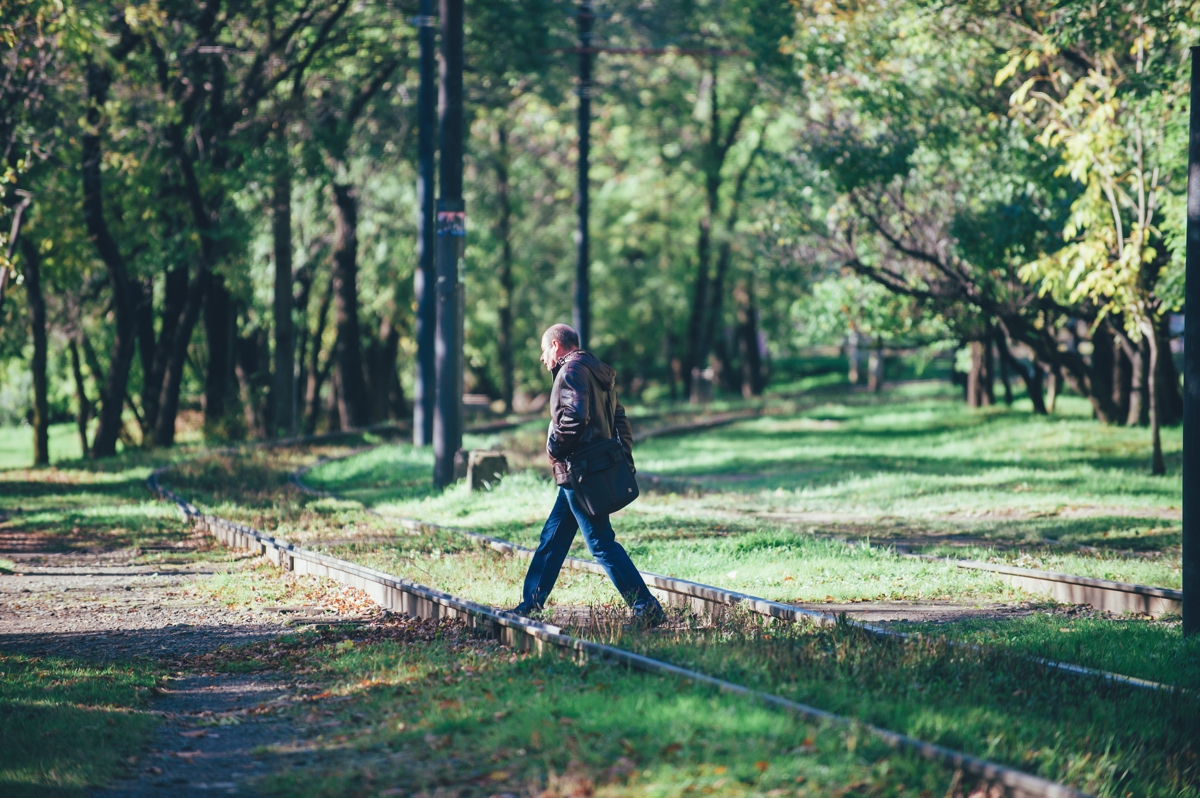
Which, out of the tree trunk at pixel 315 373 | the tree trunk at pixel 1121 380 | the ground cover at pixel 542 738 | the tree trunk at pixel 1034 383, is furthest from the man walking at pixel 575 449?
the tree trunk at pixel 315 373

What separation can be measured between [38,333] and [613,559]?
21.4 m

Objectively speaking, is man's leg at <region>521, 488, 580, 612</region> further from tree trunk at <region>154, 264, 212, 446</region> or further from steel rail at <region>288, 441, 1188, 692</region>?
tree trunk at <region>154, 264, 212, 446</region>

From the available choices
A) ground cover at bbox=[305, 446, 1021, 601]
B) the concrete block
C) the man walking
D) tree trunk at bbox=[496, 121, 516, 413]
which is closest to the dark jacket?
the man walking

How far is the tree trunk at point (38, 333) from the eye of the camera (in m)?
22.3

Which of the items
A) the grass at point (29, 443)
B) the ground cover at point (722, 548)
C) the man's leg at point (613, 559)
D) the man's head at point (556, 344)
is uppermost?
the man's head at point (556, 344)

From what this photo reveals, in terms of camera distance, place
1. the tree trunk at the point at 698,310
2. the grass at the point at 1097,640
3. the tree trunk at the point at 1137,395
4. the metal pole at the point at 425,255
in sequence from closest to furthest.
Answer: the grass at the point at 1097,640 → the metal pole at the point at 425,255 → the tree trunk at the point at 1137,395 → the tree trunk at the point at 698,310

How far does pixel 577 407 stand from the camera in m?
7.32

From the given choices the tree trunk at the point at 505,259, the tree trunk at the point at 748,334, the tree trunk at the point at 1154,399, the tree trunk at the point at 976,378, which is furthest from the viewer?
the tree trunk at the point at 748,334

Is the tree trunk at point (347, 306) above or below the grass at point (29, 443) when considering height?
above

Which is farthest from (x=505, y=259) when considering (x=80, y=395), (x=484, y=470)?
(x=484, y=470)

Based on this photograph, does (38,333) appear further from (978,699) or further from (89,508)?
(978,699)

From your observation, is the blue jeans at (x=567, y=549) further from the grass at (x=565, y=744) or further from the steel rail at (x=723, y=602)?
the grass at (x=565, y=744)

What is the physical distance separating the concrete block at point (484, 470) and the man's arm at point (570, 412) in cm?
769

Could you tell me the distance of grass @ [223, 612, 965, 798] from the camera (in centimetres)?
466
